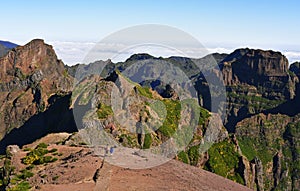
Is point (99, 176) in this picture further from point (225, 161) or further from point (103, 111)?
point (225, 161)

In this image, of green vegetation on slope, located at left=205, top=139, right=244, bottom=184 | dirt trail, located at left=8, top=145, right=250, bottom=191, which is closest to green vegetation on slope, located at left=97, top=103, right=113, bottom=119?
green vegetation on slope, located at left=205, top=139, right=244, bottom=184

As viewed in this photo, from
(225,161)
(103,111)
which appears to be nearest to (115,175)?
(103,111)

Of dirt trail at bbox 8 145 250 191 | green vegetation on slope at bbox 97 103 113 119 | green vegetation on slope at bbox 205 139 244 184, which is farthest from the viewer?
green vegetation on slope at bbox 205 139 244 184

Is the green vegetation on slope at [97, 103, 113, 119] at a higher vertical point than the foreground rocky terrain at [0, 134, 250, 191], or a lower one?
lower

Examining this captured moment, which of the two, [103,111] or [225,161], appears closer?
[103,111]

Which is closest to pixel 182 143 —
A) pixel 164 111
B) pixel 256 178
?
pixel 164 111

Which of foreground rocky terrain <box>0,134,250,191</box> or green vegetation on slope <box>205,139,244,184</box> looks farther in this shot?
green vegetation on slope <box>205,139,244,184</box>

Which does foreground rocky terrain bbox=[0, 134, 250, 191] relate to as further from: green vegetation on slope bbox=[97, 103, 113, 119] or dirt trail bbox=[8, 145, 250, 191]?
green vegetation on slope bbox=[97, 103, 113, 119]

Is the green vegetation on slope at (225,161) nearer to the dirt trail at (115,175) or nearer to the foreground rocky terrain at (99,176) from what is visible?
the dirt trail at (115,175)

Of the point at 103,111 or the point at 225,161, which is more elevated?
the point at 103,111

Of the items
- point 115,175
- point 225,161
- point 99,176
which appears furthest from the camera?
point 225,161

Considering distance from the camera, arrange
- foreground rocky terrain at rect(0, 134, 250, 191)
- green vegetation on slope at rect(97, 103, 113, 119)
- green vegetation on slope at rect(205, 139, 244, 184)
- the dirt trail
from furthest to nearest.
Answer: green vegetation on slope at rect(205, 139, 244, 184) → green vegetation on slope at rect(97, 103, 113, 119) → foreground rocky terrain at rect(0, 134, 250, 191) → the dirt trail

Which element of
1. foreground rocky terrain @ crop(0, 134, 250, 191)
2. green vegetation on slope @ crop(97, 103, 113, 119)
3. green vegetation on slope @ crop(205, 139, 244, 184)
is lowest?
green vegetation on slope @ crop(205, 139, 244, 184)

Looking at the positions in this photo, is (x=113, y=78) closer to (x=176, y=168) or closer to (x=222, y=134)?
(x=222, y=134)
